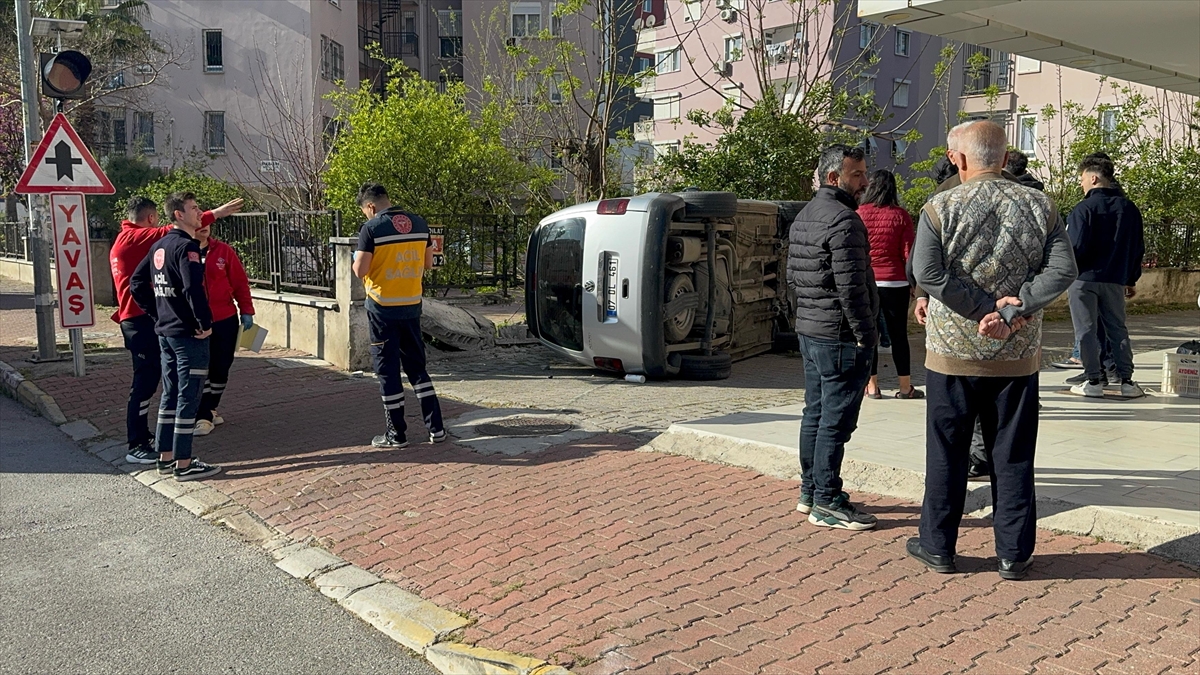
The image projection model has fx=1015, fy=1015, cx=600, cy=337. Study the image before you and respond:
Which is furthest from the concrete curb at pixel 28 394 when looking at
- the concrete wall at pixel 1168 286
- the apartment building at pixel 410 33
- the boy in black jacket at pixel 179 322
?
the apartment building at pixel 410 33

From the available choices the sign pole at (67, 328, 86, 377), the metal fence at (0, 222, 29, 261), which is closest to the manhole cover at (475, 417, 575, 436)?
the sign pole at (67, 328, 86, 377)

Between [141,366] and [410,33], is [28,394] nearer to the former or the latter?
[141,366]

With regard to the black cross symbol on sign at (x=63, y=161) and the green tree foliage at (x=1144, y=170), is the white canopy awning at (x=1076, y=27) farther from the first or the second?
the green tree foliage at (x=1144, y=170)

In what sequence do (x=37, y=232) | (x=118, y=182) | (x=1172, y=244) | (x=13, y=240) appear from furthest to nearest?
1. (x=118, y=182)
2. (x=13, y=240)
3. (x=1172, y=244)
4. (x=37, y=232)

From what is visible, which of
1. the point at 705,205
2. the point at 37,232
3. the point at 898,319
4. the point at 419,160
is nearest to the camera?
the point at 898,319

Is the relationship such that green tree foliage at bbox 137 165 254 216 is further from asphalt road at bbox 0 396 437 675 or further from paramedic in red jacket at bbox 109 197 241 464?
asphalt road at bbox 0 396 437 675

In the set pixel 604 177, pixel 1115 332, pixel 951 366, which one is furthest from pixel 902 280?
pixel 604 177

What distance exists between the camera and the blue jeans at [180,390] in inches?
268

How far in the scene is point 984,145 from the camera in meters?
4.41

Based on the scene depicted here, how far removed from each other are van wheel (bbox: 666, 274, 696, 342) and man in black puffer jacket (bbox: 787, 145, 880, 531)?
4.46 m

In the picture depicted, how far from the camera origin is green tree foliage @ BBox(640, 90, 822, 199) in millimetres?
14016

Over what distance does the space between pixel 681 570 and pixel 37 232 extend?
9.88 m

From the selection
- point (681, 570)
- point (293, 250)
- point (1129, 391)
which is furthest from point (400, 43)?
point (681, 570)

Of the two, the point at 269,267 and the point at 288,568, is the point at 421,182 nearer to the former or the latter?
Answer: the point at 269,267
